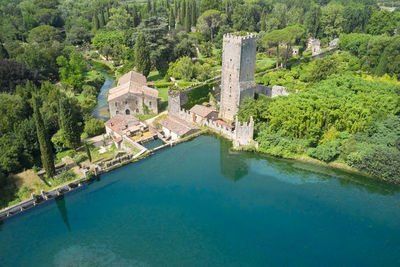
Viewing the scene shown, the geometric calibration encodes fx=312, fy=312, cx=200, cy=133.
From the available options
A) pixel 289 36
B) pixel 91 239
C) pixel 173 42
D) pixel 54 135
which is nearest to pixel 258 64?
pixel 289 36

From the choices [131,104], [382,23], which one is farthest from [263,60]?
[131,104]

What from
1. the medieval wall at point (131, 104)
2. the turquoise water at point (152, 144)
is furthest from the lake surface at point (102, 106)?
the turquoise water at point (152, 144)

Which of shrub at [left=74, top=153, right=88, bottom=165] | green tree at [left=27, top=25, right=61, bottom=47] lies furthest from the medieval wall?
green tree at [left=27, top=25, right=61, bottom=47]

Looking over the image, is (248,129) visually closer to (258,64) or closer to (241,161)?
(241,161)

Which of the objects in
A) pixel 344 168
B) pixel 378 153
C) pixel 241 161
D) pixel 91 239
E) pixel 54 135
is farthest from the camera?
pixel 54 135

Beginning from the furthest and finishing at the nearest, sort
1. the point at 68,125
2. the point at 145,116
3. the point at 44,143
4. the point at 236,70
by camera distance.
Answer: the point at 145,116, the point at 236,70, the point at 68,125, the point at 44,143

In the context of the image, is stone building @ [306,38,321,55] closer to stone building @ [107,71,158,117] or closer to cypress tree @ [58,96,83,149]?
stone building @ [107,71,158,117]

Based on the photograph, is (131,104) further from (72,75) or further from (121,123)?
(72,75)
